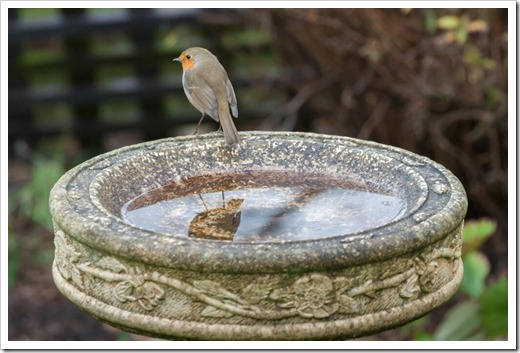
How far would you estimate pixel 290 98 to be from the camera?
637 centimetres

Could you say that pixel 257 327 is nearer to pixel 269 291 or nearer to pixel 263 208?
pixel 269 291

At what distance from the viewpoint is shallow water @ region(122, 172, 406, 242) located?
9.68 ft

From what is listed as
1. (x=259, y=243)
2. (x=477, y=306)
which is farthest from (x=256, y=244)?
(x=477, y=306)

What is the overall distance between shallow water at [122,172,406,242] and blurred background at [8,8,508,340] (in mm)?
1340

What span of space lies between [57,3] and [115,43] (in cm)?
300

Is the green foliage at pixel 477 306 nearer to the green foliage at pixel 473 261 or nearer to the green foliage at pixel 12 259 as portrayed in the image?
the green foliage at pixel 473 261

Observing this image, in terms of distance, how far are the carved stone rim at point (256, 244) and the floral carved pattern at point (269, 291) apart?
0.18ft

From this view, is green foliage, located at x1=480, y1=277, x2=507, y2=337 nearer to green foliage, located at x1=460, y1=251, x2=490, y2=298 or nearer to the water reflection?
green foliage, located at x1=460, y1=251, x2=490, y2=298

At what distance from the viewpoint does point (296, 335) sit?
260cm

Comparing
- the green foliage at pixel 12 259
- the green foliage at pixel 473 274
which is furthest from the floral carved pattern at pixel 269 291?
the green foliage at pixel 12 259

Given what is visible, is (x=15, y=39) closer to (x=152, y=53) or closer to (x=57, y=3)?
(x=152, y=53)

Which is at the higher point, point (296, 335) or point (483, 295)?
point (296, 335)

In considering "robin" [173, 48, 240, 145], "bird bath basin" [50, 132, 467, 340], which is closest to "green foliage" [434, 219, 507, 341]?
"bird bath basin" [50, 132, 467, 340]

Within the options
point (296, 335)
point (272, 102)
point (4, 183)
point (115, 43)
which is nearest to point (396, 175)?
point (296, 335)
